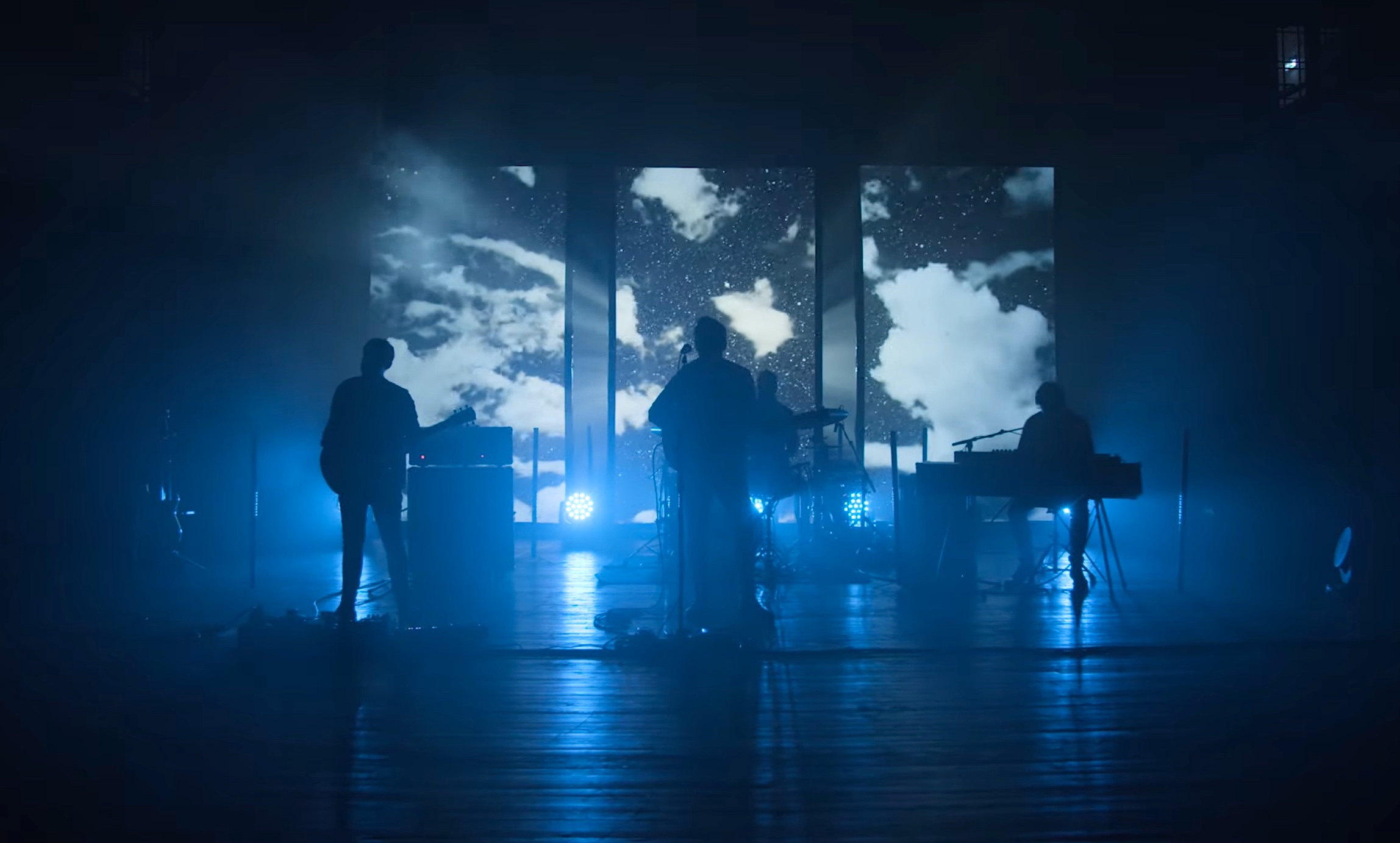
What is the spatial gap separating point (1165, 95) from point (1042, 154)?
169cm

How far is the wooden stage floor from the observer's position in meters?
2.05

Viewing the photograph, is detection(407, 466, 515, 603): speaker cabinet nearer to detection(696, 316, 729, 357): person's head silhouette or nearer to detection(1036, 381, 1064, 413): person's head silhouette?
detection(696, 316, 729, 357): person's head silhouette

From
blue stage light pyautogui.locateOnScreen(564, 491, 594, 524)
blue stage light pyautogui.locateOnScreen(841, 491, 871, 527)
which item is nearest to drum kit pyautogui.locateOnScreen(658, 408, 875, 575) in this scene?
blue stage light pyautogui.locateOnScreen(841, 491, 871, 527)

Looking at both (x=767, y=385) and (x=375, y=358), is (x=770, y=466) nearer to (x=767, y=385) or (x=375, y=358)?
(x=767, y=385)

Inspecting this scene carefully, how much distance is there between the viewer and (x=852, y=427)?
34.4 feet

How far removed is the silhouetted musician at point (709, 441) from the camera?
4.51 meters

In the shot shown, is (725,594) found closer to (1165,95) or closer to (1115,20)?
(1115,20)

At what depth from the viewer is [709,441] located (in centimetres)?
452

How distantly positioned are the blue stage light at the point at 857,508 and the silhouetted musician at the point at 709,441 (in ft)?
11.0

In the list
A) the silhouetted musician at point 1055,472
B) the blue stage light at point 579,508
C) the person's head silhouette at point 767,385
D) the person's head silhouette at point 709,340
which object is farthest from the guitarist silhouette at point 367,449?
the blue stage light at point 579,508

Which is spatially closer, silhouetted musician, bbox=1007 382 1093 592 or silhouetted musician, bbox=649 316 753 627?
silhouetted musician, bbox=649 316 753 627

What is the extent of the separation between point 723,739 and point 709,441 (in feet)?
6.56

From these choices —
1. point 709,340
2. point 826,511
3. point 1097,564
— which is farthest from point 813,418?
point 1097,564

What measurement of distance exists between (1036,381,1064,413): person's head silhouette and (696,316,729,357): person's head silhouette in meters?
2.67
